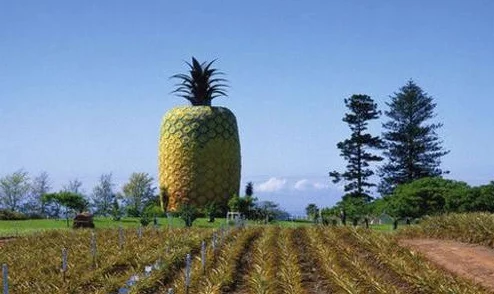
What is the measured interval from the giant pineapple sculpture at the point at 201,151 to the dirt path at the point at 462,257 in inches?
865

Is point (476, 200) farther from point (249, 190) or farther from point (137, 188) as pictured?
point (137, 188)

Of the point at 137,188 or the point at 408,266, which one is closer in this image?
the point at 408,266

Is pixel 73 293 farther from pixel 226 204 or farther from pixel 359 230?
pixel 226 204

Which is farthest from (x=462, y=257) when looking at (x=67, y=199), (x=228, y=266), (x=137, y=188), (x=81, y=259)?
(x=137, y=188)

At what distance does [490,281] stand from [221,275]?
16.3 ft

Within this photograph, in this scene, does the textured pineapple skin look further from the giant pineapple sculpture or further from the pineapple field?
the pineapple field

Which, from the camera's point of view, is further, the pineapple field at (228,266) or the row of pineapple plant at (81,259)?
the row of pineapple plant at (81,259)

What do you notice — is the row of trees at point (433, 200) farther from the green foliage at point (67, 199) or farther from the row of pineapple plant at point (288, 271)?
the row of pineapple plant at point (288, 271)

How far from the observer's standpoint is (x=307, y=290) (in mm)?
12633

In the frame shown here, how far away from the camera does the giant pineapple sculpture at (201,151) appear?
41.5m

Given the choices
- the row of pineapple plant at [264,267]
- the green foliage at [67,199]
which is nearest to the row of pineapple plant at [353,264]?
the row of pineapple plant at [264,267]

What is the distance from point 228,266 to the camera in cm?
1455

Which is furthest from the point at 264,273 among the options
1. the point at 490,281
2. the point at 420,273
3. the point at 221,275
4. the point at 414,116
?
the point at 414,116

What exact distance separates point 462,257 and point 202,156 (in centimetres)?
2634
